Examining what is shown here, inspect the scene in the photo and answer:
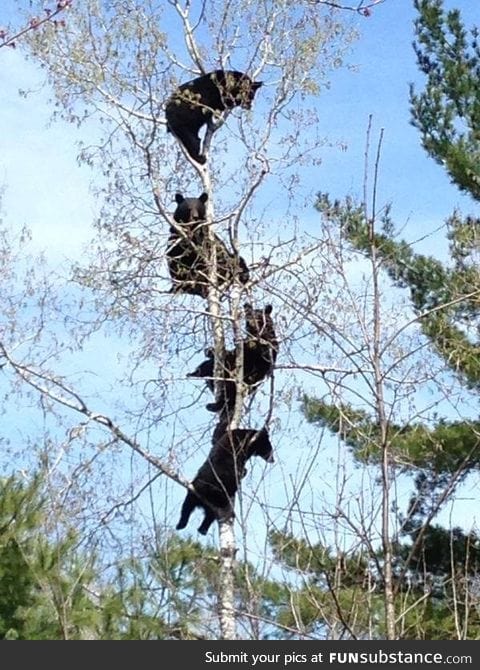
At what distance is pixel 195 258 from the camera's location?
355 inches

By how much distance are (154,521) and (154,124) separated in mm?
3093

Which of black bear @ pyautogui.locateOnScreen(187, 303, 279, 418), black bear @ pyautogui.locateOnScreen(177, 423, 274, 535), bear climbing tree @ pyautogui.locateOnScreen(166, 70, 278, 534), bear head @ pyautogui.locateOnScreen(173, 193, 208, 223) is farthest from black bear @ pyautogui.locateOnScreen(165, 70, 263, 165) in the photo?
black bear @ pyautogui.locateOnScreen(177, 423, 274, 535)

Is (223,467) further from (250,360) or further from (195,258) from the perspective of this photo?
(195,258)

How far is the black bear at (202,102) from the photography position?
29.9 ft

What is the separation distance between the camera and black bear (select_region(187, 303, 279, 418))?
8.56 m

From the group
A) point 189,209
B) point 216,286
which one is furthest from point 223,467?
point 189,209

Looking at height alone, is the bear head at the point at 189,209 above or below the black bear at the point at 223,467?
above

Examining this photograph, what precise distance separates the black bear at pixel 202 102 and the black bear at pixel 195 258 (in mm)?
527

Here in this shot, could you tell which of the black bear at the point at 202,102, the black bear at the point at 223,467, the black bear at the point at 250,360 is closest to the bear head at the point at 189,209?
the black bear at the point at 202,102

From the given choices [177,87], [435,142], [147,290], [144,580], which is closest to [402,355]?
[144,580]

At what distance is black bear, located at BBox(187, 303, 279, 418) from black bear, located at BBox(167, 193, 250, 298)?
0.29 meters

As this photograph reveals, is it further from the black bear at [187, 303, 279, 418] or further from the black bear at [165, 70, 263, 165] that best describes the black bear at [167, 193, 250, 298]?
the black bear at [165, 70, 263, 165]

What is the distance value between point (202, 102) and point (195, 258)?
3.59 feet

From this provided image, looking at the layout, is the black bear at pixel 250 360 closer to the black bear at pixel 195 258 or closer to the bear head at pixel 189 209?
the black bear at pixel 195 258
